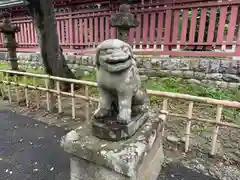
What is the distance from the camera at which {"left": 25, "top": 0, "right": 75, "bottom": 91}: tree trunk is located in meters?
4.27

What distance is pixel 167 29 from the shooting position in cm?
548

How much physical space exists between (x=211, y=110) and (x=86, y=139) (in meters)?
3.47

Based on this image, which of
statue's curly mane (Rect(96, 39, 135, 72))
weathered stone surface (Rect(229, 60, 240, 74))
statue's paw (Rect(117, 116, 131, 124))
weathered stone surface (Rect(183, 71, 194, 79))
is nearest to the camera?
statue's curly mane (Rect(96, 39, 135, 72))

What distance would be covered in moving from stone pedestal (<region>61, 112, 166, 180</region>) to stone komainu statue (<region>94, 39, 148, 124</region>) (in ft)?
0.63

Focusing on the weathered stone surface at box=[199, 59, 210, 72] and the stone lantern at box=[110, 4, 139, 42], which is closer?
the stone lantern at box=[110, 4, 139, 42]

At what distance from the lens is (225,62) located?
4.80 meters

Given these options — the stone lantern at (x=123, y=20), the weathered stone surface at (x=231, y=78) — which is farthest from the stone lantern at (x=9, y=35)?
the weathered stone surface at (x=231, y=78)

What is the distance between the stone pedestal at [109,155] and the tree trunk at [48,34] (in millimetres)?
3542

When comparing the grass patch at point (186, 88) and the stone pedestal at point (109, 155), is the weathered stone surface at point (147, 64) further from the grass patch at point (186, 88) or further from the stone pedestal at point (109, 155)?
the stone pedestal at point (109, 155)

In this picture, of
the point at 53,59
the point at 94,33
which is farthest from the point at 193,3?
the point at 53,59

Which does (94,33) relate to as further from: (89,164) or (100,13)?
(89,164)

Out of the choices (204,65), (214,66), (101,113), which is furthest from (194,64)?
(101,113)

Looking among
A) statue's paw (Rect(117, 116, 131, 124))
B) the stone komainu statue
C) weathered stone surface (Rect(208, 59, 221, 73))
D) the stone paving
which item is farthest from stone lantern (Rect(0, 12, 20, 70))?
weathered stone surface (Rect(208, 59, 221, 73))

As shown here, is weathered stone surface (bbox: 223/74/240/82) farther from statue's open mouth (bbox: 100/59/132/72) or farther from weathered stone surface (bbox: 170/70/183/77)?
statue's open mouth (bbox: 100/59/132/72)
